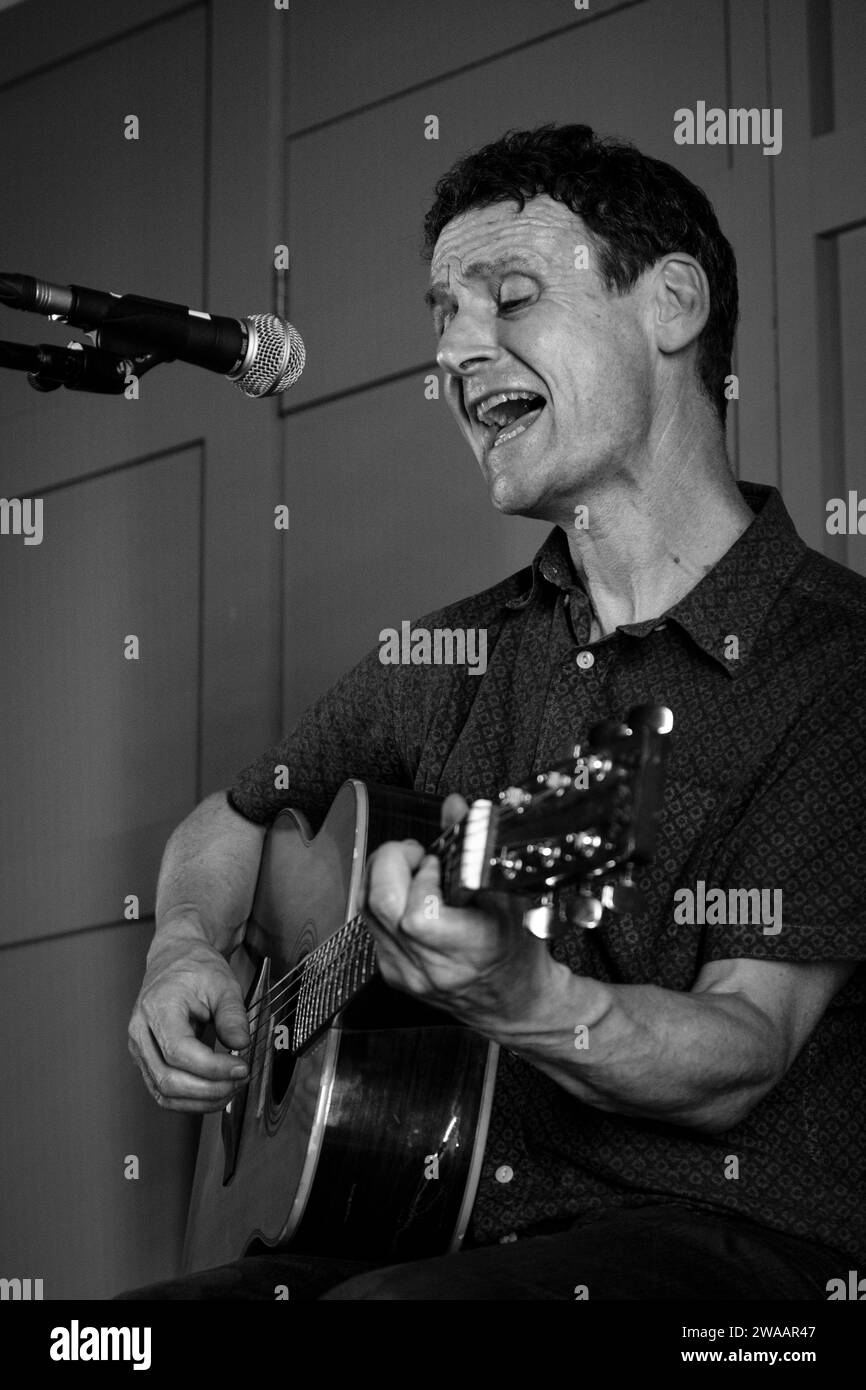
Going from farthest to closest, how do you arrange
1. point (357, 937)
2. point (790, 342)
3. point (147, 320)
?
point (790, 342) < point (357, 937) < point (147, 320)

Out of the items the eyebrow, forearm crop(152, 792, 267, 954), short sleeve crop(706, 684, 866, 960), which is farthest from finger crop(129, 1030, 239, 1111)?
the eyebrow

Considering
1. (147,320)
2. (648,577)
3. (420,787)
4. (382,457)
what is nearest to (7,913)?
(382,457)

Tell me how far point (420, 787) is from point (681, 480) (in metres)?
0.46

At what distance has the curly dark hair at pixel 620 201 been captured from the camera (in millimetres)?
2080

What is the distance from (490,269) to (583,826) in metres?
1.03

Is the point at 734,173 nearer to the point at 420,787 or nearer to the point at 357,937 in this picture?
the point at 420,787

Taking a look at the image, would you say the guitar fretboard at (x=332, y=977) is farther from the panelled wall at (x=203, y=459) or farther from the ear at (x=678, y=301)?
the panelled wall at (x=203, y=459)

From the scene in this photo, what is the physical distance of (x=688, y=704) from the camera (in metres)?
1.84

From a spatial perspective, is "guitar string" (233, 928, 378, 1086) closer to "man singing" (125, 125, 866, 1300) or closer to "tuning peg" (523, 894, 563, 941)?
"man singing" (125, 125, 866, 1300)

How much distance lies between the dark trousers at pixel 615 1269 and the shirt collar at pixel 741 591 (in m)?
0.56

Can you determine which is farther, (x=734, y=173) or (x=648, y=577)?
(x=734, y=173)

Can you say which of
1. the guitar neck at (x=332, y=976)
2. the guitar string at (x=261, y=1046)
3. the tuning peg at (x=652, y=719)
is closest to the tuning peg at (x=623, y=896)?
the tuning peg at (x=652, y=719)

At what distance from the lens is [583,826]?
124 centimetres
